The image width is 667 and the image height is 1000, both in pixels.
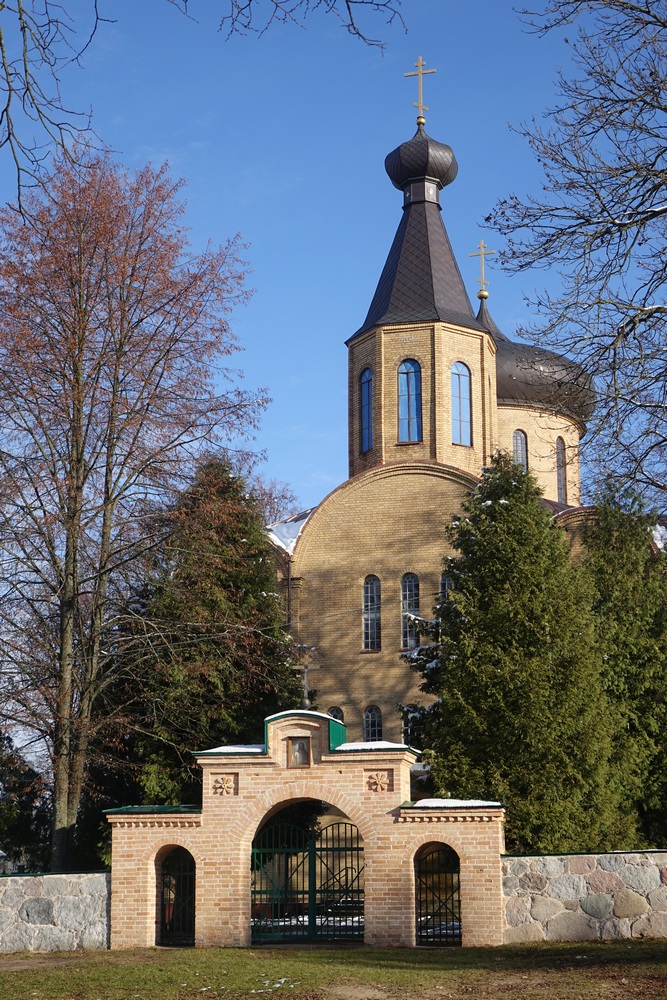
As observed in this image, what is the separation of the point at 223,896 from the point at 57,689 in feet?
12.4

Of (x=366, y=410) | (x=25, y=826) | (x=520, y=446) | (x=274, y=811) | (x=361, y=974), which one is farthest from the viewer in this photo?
(x=520, y=446)

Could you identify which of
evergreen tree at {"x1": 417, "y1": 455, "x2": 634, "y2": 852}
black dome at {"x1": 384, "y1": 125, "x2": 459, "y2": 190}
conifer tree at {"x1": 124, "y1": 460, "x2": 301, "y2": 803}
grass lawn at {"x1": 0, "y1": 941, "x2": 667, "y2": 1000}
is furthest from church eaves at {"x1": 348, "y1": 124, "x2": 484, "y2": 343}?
Result: grass lawn at {"x1": 0, "y1": 941, "x2": 667, "y2": 1000}

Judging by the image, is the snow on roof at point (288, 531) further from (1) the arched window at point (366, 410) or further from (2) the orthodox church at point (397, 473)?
(1) the arched window at point (366, 410)

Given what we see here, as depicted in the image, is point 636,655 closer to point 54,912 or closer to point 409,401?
point 409,401

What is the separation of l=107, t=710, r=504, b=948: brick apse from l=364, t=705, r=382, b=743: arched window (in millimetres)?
10239

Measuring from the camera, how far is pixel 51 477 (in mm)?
17000

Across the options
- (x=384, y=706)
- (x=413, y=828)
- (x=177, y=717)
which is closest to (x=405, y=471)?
(x=384, y=706)

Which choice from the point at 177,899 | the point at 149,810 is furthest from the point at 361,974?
the point at 177,899

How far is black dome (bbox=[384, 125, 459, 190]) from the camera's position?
30.6m

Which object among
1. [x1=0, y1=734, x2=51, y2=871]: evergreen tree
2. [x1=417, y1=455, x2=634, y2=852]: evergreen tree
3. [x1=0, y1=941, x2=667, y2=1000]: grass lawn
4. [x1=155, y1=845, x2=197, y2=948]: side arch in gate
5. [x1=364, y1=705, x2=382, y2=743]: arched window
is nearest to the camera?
[x1=0, y1=941, x2=667, y2=1000]: grass lawn

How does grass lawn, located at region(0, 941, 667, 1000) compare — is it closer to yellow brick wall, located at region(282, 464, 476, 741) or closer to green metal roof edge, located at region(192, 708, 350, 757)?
green metal roof edge, located at region(192, 708, 350, 757)

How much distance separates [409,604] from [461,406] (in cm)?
528

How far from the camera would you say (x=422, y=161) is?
3061 cm

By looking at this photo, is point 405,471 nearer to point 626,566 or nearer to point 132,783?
point 626,566
